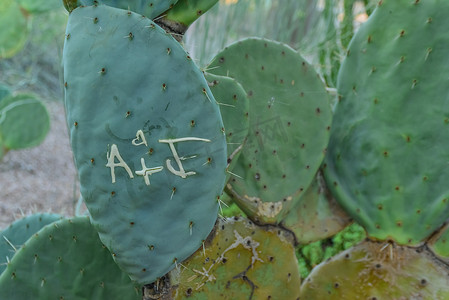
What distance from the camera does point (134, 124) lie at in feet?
2.38

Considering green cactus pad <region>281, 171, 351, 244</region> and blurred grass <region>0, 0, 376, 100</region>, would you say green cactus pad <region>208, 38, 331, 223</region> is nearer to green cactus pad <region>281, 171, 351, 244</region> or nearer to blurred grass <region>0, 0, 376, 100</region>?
green cactus pad <region>281, 171, 351, 244</region>

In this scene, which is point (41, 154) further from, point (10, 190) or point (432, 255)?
point (432, 255)

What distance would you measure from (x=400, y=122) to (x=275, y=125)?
266mm

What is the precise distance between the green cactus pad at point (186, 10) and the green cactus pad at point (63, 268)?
17.9 inches

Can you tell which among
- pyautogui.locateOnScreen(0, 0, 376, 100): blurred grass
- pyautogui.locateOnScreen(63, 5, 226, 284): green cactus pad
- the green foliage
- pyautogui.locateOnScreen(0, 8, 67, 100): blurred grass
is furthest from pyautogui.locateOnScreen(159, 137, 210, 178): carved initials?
pyautogui.locateOnScreen(0, 8, 67, 100): blurred grass

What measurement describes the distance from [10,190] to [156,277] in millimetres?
3394

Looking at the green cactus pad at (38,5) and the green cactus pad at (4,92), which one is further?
the green cactus pad at (4,92)

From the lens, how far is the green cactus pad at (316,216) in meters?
1.15

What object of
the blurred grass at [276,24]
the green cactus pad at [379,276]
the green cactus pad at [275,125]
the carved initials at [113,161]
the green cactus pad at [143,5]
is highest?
the green cactus pad at [143,5]

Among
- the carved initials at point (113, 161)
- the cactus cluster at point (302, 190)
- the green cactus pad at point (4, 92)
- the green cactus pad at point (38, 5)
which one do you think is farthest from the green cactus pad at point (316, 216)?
the green cactus pad at point (4, 92)

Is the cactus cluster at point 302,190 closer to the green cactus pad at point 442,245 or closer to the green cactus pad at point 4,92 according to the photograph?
the green cactus pad at point 442,245

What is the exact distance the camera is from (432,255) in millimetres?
1109

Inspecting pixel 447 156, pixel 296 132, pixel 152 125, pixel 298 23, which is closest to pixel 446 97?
pixel 447 156

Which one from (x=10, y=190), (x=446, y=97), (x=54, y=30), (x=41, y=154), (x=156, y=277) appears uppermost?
(x=446, y=97)
